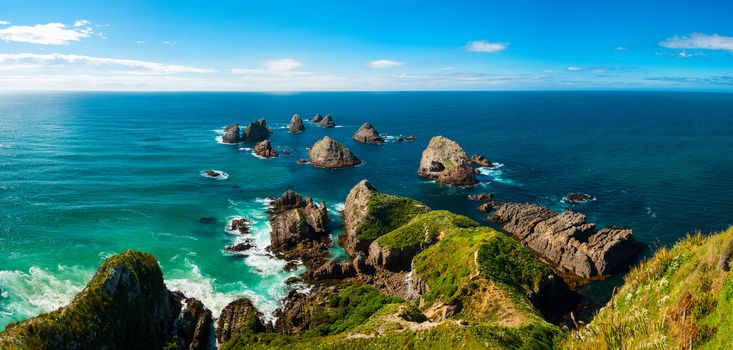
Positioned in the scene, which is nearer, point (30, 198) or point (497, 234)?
point (497, 234)

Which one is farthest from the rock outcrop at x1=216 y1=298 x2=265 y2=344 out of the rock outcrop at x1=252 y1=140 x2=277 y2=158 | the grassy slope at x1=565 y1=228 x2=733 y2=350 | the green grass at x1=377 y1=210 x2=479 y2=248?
the rock outcrop at x1=252 y1=140 x2=277 y2=158

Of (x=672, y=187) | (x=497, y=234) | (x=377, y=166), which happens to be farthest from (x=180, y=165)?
(x=672, y=187)

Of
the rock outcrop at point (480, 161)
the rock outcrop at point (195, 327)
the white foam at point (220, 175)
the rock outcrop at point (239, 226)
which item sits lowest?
the rock outcrop at point (195, 327)

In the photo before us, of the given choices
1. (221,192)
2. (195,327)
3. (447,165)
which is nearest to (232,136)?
(221,192)

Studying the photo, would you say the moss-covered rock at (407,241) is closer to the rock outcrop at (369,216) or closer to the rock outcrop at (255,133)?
the rock outcrop at (369,216)

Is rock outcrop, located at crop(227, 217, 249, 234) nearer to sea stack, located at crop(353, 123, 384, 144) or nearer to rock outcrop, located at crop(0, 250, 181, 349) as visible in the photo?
rock outcrop, located at crop(0, 250, 181, 349)

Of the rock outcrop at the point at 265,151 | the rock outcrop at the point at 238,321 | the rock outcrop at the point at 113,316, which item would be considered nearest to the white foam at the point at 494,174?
the rock outcrop at the point at 265,151

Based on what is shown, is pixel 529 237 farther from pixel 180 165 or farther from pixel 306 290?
pixel 180 165

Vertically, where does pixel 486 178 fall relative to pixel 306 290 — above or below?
above
